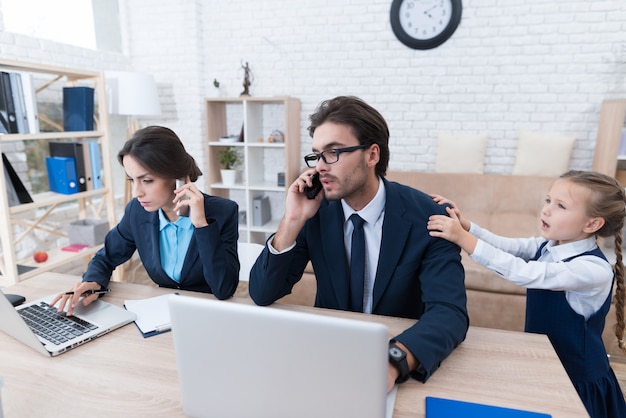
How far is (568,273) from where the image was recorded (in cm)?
125

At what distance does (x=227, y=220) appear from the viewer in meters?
1.59

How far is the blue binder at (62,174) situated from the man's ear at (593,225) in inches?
118

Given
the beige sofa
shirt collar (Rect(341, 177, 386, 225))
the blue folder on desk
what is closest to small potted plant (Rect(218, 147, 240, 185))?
the beige sofa

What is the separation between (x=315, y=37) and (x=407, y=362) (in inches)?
138

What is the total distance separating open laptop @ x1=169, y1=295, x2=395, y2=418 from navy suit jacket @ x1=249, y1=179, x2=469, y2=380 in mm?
447

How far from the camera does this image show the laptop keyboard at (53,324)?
1112 mm

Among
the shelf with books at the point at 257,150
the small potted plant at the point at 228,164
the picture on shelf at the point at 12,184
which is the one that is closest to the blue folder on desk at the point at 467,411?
the picture on shelf at the point at 12,184

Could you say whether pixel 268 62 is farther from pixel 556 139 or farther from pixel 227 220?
pixel 227 220

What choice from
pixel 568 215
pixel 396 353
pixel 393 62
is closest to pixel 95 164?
pixel 393 62

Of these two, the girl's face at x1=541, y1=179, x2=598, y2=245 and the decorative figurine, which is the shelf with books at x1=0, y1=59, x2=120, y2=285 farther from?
the girl's face at x1=541, y1=179, x2=598, y2=245

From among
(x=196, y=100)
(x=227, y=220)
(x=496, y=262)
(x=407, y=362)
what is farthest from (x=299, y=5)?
(x=407, y=362)

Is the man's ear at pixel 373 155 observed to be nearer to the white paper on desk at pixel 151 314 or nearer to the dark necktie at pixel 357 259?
the dark necktie at pixel 357 259

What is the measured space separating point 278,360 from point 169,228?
1.05 metres

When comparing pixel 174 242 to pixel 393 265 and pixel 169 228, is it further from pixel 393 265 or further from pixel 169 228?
pixel 393 265
